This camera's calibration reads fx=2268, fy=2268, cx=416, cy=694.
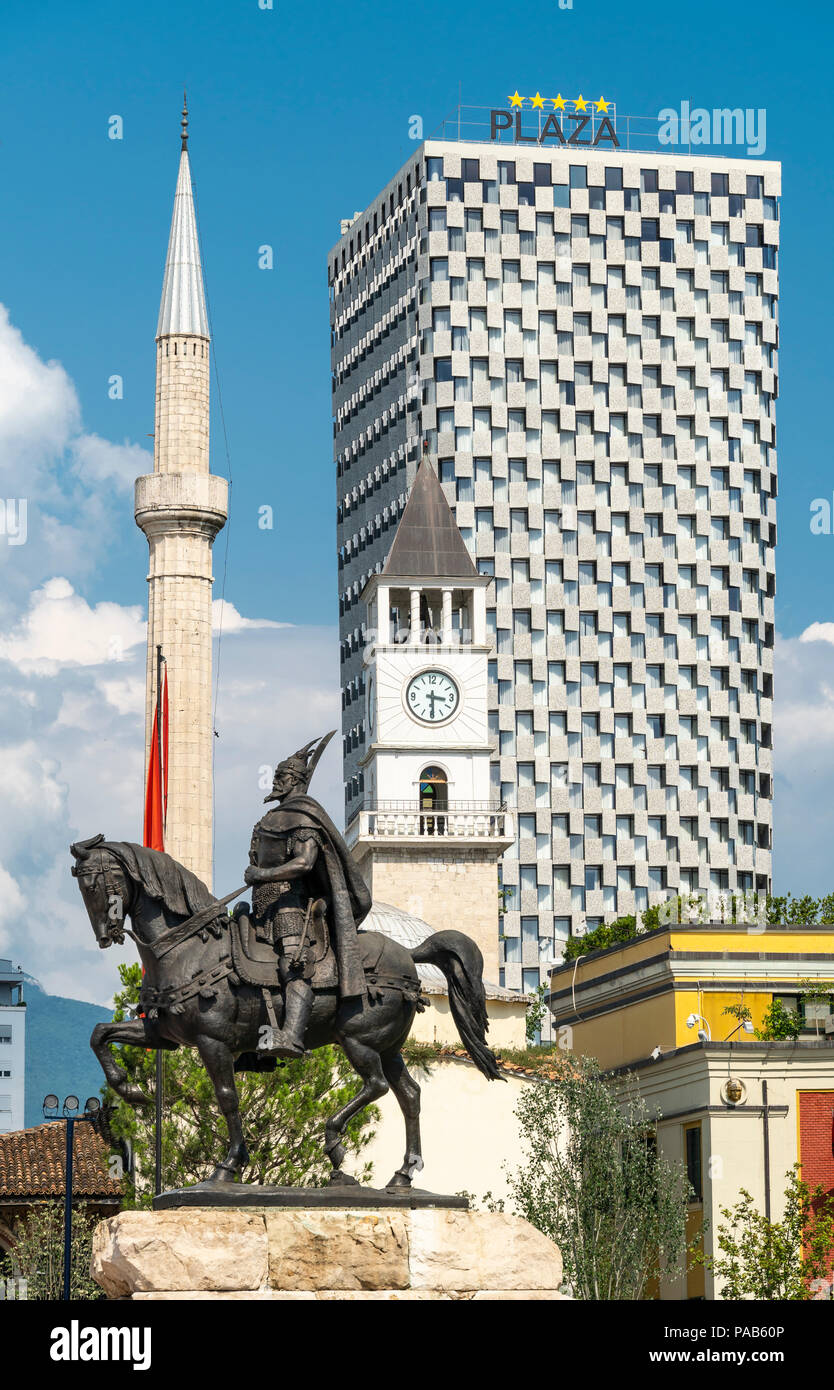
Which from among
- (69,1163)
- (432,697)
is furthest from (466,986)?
(432,697)

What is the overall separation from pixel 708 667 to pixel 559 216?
1208 inches

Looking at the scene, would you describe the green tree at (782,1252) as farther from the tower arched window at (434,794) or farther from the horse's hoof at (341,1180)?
the tower arched window at (434,794)

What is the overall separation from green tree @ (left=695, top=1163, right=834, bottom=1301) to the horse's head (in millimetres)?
22884

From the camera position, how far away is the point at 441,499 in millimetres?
97062

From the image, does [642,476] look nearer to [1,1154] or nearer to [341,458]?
[341,458]

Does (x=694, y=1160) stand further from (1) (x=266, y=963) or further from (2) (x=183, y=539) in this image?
(2) (x=183, y=539)

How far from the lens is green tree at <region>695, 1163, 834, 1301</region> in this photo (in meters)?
38.2

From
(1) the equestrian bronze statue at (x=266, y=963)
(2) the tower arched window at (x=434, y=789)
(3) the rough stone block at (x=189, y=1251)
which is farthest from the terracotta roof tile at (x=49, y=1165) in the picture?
(3) the rough stone block at (x=189, y=1251)

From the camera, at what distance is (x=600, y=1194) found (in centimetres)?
4634

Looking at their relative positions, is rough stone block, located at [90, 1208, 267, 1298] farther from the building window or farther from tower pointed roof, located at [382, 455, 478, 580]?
tower pointed roof, located at [382, 455, 478, 580]

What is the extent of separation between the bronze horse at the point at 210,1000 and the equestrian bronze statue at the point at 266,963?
11 millimetres

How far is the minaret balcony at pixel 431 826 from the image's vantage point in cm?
8738

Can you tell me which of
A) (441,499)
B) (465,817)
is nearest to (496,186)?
(441,499)

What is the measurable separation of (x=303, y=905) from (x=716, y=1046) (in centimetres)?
3339
